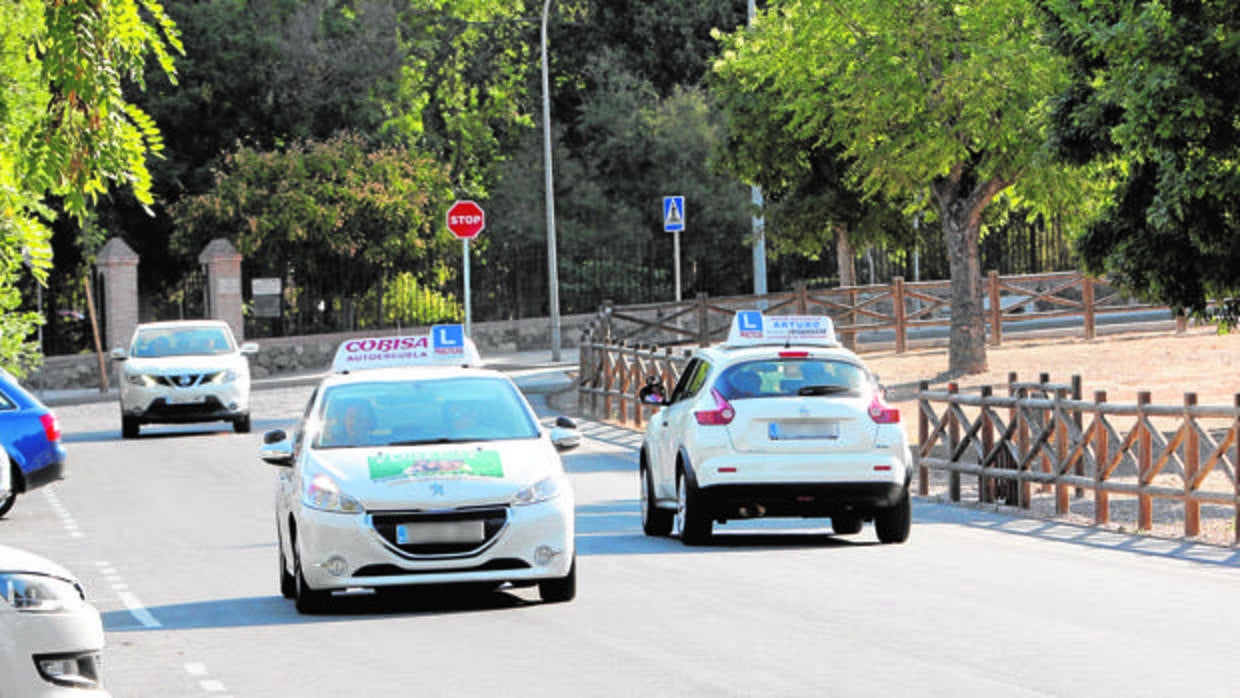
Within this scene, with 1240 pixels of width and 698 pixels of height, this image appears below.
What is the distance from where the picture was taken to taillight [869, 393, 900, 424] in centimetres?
1761

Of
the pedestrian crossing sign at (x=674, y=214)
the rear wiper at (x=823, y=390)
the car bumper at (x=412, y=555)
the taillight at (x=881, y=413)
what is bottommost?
the car bumper at (x=412, y=555)

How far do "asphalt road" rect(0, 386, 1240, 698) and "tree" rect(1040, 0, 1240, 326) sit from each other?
342 centimetres

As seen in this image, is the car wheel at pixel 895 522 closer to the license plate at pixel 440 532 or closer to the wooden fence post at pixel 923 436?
the license plate at pixel 440 532

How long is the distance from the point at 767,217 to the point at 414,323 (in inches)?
421

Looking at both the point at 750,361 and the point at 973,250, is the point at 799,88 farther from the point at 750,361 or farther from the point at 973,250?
the point at 750,361

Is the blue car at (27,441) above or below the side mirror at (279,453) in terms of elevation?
below

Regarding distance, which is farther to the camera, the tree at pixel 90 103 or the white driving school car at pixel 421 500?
the tree at pixel 90 103

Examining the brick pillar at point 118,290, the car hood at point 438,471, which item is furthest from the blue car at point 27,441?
the brick pillar at point 118,290

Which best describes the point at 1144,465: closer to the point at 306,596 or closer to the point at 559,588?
the point at 559,588

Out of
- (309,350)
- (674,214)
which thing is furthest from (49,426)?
(309,350)

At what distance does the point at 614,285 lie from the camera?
56656mm

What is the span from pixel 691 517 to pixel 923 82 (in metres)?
19.0

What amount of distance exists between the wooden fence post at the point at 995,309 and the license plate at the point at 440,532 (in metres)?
33.0

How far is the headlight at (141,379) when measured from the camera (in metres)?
34.0
